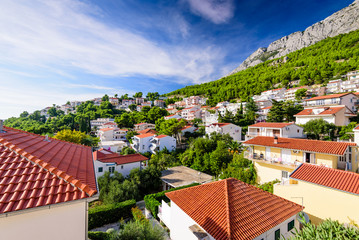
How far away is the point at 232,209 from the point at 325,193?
7.26 metres

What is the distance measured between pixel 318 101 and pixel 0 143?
181 ft

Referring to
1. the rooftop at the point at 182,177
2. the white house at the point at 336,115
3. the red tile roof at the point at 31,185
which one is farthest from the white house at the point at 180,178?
the white house at the point at 336,115

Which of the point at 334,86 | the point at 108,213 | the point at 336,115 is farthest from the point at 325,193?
the point at 334,86

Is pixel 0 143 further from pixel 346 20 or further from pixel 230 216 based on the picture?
pixel 346 20

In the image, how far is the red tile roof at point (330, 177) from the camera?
9.72m

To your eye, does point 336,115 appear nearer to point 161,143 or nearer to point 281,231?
point 281,231

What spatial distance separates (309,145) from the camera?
663 inches

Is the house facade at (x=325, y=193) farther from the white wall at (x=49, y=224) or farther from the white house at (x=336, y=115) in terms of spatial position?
the white house at (x=336, y=115)

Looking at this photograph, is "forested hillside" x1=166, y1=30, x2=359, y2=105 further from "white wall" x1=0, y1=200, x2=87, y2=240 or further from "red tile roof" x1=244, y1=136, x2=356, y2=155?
"white wall" x1=0, y1=200, x2=87, y2=240

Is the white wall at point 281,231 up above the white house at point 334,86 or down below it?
below

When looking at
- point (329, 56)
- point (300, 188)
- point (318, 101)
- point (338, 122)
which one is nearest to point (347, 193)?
point (300, 188)

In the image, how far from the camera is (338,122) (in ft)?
103

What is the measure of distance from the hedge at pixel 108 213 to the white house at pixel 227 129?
28375 mm

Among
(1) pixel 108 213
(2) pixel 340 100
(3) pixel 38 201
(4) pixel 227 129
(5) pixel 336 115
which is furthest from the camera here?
(4) pixel 227 129
